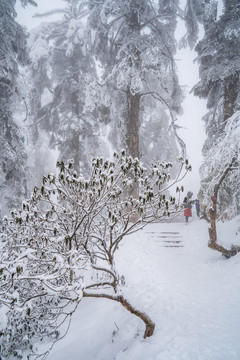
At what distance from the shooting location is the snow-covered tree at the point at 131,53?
790 centimetres

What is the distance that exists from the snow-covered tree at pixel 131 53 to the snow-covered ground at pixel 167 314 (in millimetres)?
4838

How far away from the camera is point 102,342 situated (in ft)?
12.2

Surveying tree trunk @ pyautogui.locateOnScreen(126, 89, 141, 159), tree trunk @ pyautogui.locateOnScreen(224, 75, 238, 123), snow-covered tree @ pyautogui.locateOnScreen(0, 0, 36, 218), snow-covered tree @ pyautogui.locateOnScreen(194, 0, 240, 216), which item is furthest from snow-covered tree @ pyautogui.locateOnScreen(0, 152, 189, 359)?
tree trunk @ pyautogui.locateOnScreen(224, 75, 238, 123)

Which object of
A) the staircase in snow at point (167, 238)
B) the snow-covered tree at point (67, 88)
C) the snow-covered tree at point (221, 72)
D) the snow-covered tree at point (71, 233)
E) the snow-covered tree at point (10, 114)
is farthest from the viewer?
the snow-covered tree at point (67, 88)

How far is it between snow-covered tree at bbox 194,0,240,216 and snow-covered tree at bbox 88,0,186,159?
57.4 inches

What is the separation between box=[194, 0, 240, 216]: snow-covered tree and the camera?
7.37m

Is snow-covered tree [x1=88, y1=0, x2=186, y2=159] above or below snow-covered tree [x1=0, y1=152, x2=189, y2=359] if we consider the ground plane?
above

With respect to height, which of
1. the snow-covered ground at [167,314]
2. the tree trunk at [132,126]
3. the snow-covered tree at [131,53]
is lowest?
the snow-covered ground at [167,314]

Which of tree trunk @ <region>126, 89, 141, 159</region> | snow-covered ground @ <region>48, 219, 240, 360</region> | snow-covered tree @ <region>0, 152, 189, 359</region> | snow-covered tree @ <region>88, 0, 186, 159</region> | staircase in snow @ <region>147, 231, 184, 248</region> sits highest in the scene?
snow-covered tree @ <region>88, 0, 186, 159</region>

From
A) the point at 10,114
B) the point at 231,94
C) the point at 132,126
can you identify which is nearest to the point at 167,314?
the point at 132,126

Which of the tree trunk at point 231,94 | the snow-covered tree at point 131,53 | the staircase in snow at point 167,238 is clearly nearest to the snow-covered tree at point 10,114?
the snow-covered tree at point 131,53

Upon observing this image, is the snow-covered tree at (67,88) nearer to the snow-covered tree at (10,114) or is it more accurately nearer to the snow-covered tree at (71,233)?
the snow-covered tree at (10,114)

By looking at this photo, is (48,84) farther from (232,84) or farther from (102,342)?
(102,342)

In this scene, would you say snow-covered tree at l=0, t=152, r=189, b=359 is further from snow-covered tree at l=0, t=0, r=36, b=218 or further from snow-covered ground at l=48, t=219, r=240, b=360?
snow-covered tree at l=0, t=0, r=36, b=218
